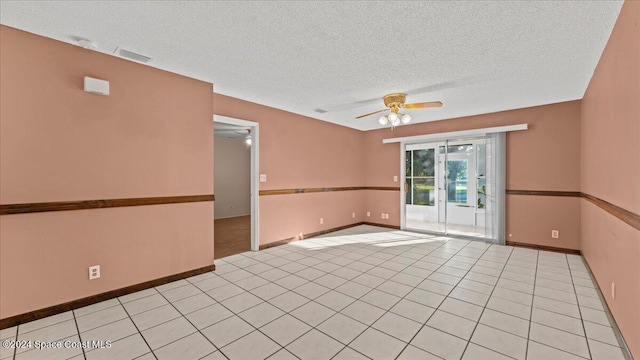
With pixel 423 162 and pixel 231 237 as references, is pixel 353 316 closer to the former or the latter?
pixel 231 237

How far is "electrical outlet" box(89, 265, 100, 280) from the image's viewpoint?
2.68 metres

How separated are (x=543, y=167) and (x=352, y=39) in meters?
4.28

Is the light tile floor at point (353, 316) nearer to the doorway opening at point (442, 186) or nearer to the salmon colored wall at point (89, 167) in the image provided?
the salmon colored wall at point (89, 167)

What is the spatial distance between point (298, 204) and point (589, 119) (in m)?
4.61

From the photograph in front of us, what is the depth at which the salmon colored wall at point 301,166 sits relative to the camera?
15.4 ft

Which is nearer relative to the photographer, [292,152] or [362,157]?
[292,152]

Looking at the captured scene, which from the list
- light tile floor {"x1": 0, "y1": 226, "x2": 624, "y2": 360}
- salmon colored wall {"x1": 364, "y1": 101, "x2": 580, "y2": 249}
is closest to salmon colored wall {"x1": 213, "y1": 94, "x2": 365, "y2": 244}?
light tile floor {"x1": 0, "y1": 226, "x2": 624, "y2": 360}

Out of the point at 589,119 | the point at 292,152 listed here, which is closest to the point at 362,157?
the point at 292,152

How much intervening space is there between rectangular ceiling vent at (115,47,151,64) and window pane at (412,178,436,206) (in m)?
5.97

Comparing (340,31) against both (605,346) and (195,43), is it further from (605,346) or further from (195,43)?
(605,346)

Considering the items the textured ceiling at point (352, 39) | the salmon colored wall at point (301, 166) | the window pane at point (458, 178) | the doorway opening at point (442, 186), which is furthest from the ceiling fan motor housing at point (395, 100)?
the window pane at point (458, 178)

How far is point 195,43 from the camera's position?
8.55 ft

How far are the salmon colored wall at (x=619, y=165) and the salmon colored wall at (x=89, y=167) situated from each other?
408cm

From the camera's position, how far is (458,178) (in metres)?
6.72
